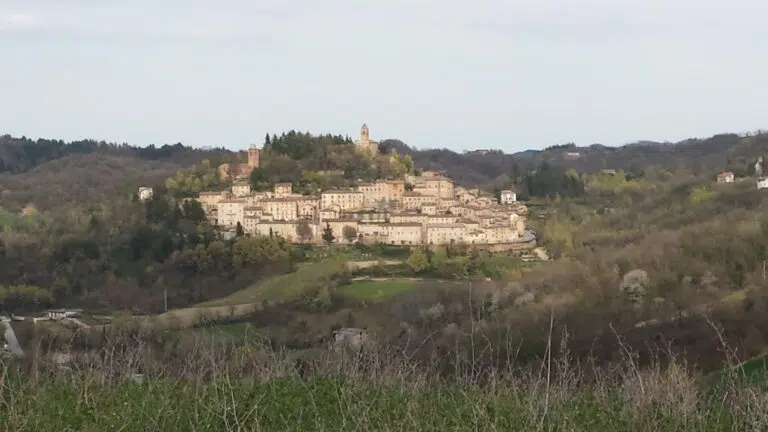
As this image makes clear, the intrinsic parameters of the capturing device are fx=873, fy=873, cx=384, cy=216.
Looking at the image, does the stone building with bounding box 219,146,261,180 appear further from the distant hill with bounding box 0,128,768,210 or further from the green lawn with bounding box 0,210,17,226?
the green lawn with bounding box 0,210,17,226

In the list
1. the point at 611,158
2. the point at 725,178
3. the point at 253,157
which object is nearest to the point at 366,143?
the point at 253,157

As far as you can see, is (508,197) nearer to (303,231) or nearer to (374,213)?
(374,213)

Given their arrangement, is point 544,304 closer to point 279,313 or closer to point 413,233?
point 279,313

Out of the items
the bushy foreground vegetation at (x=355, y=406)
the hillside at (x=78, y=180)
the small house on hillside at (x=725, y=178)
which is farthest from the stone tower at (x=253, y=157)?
the bushy foreground vegetation at (x=355, y=406)

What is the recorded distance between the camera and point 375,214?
37844 mm

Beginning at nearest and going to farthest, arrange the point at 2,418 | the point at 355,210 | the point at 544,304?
the point at 2,418 < the point at 544,304 < the point at 355,210

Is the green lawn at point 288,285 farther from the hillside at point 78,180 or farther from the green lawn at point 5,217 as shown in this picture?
the hillside at point 78,180

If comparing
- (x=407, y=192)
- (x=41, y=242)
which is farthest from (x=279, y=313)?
(x=407, y=192)

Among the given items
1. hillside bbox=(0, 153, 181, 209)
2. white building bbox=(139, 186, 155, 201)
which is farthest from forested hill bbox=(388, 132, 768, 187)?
hillside bbox=(0, 153, 181, 209)

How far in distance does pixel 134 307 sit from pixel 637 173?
4011 centimetres

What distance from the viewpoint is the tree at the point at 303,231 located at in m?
36.7

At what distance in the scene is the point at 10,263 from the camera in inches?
1300

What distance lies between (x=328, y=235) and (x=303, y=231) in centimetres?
120

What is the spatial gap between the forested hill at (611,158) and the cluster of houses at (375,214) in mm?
10673
